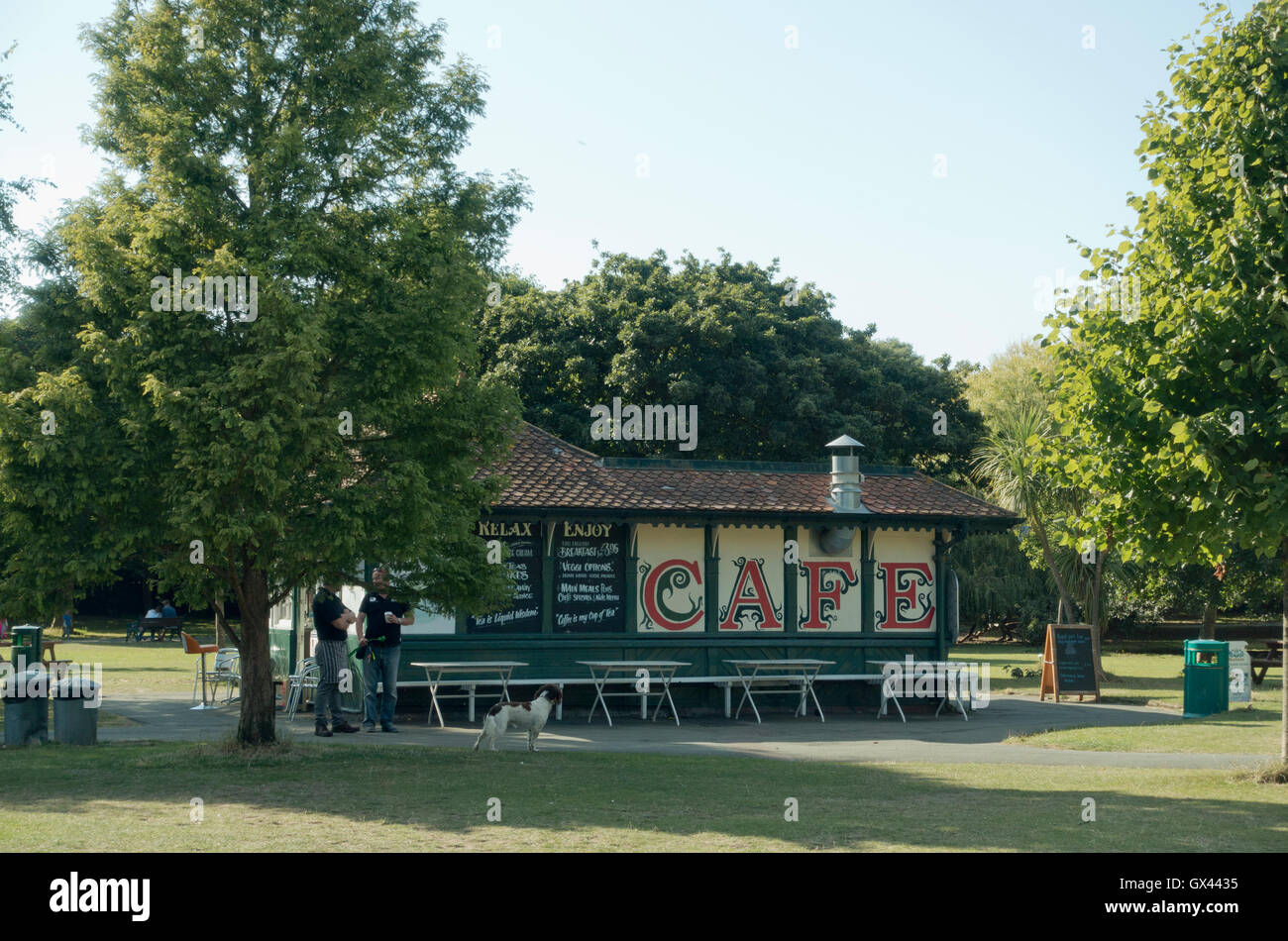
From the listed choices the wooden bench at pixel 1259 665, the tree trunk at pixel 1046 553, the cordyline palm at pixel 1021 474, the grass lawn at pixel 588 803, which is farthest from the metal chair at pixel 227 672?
the wooden bench at pixel 1259 665

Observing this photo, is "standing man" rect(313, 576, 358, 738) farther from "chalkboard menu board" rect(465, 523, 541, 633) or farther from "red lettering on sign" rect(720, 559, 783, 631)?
"red lettering on sign" rect(720, 559, 783, 631)

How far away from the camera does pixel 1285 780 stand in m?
11.3

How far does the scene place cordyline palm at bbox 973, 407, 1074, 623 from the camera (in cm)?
2636

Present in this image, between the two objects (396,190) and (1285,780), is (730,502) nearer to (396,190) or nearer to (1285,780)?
(396,190)

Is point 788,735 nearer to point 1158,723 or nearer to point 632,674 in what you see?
point 632,674

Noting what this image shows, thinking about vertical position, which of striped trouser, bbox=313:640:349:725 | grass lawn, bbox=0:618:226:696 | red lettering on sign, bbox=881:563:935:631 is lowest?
grass lawn, bbox=0:618:226:696

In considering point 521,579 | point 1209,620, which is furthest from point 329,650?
point 1209,620

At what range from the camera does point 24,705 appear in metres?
13.3

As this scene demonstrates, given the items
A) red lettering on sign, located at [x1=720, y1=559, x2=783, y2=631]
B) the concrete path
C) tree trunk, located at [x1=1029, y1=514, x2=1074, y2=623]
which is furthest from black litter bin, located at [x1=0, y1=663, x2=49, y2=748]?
tree trunk, located at [x1=1029, y1=514, x2=1074, y2=623]

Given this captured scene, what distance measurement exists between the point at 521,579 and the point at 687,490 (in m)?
3.00

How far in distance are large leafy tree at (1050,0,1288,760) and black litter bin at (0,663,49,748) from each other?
11.3 metres

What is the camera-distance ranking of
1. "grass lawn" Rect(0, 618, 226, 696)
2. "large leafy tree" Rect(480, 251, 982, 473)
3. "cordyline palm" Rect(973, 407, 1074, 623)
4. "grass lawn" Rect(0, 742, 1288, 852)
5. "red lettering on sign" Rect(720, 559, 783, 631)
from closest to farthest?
"grass lawn" Rect(0, 742, 1288, 852)
"red lettering on sign" Rect(720, 559, 783, 631)
"grass lawn" Rect(0, 618, 226, 696)
"cordyline palm" Rect(973, 407, 1074, 623)
"large leafy tree" Rect(480, 251, 982, 473)

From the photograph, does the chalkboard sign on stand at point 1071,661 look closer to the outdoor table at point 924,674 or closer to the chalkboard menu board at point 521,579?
the outdoor table at point 924,674

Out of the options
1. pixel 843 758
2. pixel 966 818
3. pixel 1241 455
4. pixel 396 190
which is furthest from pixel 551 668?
pixel 1241 455
